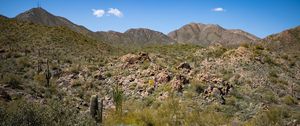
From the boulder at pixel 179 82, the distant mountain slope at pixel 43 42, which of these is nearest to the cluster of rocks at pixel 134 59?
the distant mountain slope at pixel 43 42

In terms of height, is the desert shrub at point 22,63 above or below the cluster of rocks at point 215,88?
above

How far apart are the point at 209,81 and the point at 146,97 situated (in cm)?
368

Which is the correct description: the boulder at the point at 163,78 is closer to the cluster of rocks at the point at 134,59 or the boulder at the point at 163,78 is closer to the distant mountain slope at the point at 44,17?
the cluster of rocks at the point at 134,59

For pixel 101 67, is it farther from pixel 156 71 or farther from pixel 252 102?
pixel 252 102

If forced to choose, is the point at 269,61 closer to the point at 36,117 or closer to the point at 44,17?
the point at 36,117

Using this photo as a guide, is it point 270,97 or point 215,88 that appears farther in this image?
point 215,88

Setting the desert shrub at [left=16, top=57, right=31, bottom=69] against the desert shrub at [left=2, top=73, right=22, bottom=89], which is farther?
the desert shrub at [left=16, top=57, right=31, bottom=69]

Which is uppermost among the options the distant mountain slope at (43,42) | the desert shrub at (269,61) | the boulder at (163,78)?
the distant mountain slope at (43,42)

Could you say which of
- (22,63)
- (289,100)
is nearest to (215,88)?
(289,100)

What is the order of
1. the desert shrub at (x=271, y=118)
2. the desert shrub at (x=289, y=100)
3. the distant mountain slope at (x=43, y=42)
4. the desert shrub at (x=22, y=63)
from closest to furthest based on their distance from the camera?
1. the desert shrub at (x=271, y=118)
2. the desert shrub at (x=289, y=100)
3. the desert shrub at (x=22, y=63)
4. the distant mountain slope at (x=43, y=42)

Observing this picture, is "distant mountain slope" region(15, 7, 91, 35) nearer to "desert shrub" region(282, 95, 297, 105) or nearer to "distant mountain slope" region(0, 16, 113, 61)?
"distant mountain slope" region(0, 16, 113, 61)

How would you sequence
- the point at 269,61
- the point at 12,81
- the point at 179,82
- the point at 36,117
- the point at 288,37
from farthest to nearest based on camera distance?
the point at 288,37 → the point at 269,61 → the point at 12,81 → the point at 179,82 → the point at 36,117

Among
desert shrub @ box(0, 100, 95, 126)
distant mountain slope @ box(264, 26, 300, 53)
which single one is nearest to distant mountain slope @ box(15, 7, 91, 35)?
distant mountain slope @ box(264, 26, 300, 53)

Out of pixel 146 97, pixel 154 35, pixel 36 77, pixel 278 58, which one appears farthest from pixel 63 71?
pixel 154 35
